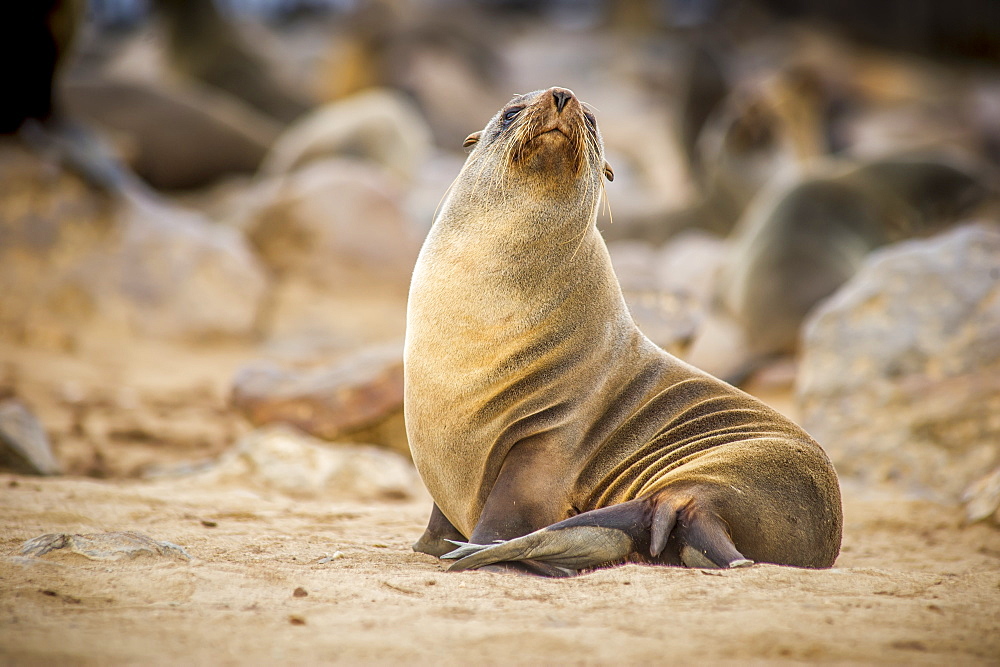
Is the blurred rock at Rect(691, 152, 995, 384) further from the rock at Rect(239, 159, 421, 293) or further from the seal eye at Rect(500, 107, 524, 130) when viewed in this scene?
the seal eye at Rect(500, 107, 524, 130)

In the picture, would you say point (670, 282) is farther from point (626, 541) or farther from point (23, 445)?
point (626, 541)

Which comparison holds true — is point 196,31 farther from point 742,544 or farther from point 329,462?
point 742,544

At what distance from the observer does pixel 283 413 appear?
5.69 metres

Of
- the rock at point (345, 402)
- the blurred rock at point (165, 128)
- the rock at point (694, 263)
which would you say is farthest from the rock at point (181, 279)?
the rock at point (694, 263)

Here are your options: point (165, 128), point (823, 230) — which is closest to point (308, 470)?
point (823, 230)

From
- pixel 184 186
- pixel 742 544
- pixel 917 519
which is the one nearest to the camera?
pixel 742 544

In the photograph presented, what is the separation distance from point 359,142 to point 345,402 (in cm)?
782

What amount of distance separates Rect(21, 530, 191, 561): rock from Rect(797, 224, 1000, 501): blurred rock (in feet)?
11.6

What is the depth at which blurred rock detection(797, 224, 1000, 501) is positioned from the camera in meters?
4.91

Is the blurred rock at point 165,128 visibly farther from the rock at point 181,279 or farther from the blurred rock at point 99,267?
the blurred rock at point 99,267

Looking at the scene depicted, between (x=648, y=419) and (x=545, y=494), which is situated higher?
(x=648, y=419)

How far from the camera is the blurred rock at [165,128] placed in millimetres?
12031

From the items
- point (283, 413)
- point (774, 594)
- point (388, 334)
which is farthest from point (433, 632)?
point (388, 334)

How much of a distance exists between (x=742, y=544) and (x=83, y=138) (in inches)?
274
